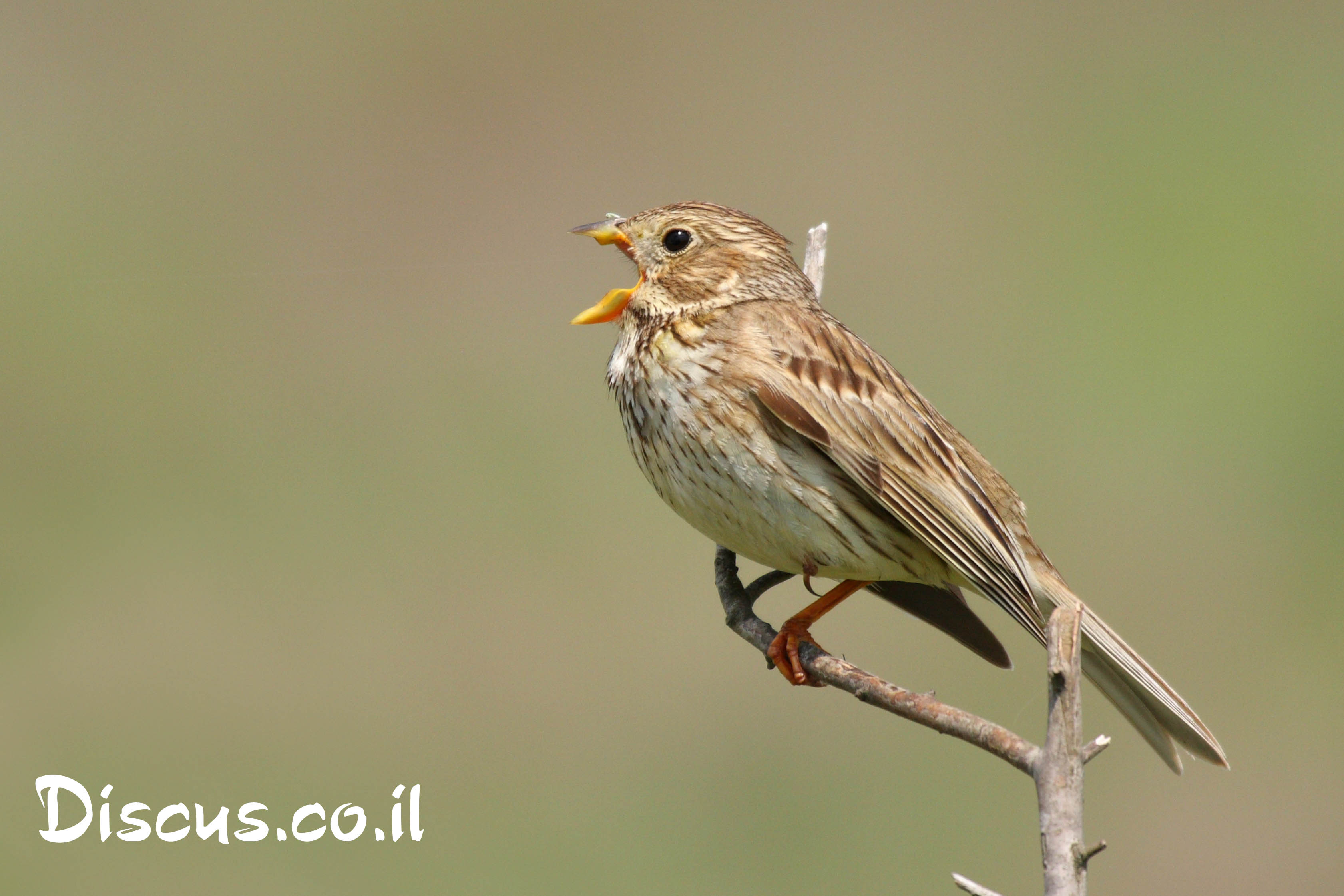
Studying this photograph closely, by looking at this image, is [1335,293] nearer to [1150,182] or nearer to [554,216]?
[1150,182]

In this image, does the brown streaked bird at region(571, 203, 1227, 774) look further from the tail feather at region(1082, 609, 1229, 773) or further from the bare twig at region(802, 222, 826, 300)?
the bare twig at region(802, 222, 826, 300)

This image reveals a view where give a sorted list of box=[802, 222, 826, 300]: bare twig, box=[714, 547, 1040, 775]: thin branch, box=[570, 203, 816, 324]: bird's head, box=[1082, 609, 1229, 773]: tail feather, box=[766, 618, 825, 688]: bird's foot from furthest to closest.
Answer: box=[802, 222, 826, 300]: bare twig < box=[570, 203, 816, 324]: bird's head < box=[766, 618, 825, 688]: bird's foot < box=[1082, 609, 1229, 773]: tail feather < box=[714, 547, 1040, 775]: thin branch

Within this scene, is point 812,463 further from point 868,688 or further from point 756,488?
point 868,688

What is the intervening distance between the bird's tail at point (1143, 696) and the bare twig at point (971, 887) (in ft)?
5.38

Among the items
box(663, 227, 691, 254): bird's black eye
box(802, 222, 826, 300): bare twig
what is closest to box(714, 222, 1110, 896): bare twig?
box(663, 227, 691, 254): bird's black eye

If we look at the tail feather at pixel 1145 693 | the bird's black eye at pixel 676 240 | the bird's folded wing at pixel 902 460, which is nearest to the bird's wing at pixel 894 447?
the bird's folded wing at pixel 902 460

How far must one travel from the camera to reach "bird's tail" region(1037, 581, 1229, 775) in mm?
4660

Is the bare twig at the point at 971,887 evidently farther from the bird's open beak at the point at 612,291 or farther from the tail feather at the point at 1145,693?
the bird's open beak at the point at 612,291

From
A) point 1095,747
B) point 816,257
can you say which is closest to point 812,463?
point 816,257

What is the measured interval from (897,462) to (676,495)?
25.4 inches

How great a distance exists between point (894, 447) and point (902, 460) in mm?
45

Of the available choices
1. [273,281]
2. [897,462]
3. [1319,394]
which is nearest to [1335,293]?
[1319,394]

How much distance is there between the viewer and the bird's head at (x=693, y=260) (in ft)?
17.4

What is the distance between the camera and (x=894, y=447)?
4.99m
